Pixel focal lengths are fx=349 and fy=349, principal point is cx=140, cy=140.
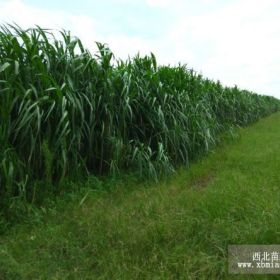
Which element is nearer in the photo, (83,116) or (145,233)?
(145,233)

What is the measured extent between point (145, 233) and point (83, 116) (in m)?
1.17

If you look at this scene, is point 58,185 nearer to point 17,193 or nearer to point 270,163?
point 17,193

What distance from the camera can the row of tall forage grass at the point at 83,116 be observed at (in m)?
2.41

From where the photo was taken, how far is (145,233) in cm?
199

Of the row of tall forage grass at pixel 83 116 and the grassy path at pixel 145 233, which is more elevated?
the row of tall forage grass at pixel 83 116

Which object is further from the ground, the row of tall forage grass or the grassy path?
the row of tall forage grass

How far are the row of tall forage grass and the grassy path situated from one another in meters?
0.35

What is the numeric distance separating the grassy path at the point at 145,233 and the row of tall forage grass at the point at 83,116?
35 centimetres

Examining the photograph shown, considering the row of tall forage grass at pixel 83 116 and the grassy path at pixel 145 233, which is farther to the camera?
the row of tall forage grass at pixel 83 116

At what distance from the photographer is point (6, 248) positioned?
1.93 meters

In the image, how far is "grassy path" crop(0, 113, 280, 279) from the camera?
5.66ft

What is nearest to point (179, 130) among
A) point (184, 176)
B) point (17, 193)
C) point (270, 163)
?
point (184, 176)

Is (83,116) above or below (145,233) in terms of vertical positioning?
above

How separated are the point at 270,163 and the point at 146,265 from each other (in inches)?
97.7
